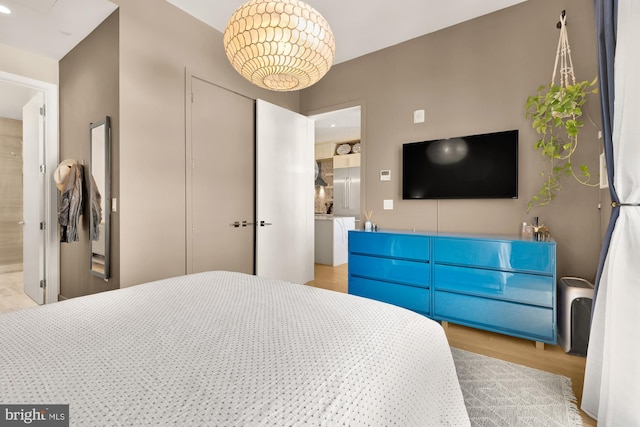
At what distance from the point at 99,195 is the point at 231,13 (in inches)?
81.7

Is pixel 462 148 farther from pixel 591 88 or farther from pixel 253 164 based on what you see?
pixel 253 164

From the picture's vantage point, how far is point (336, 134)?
20.6 feet

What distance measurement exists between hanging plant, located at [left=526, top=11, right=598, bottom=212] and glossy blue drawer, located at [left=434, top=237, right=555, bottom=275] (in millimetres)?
529

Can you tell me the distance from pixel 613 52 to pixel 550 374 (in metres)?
1.93

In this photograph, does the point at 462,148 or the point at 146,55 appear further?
the point at 462,148

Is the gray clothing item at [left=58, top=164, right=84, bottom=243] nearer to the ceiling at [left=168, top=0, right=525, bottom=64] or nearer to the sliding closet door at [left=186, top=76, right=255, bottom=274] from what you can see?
the sliding closet door at [left=186, top=76, right=255, bottom=274]

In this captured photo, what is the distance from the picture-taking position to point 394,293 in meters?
2.84

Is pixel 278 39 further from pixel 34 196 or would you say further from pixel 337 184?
pixel 337 184

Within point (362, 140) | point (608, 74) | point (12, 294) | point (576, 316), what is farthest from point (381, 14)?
point (12, 294)

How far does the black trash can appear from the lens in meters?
2.12

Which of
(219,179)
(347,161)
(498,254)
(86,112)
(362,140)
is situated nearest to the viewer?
(498,254)

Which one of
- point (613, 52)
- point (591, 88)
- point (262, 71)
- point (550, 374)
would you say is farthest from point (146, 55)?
point (550, 374)

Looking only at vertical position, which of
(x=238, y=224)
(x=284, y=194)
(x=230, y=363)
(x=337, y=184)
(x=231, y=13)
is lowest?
(x=230, y=363)

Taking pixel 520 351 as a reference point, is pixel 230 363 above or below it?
above
